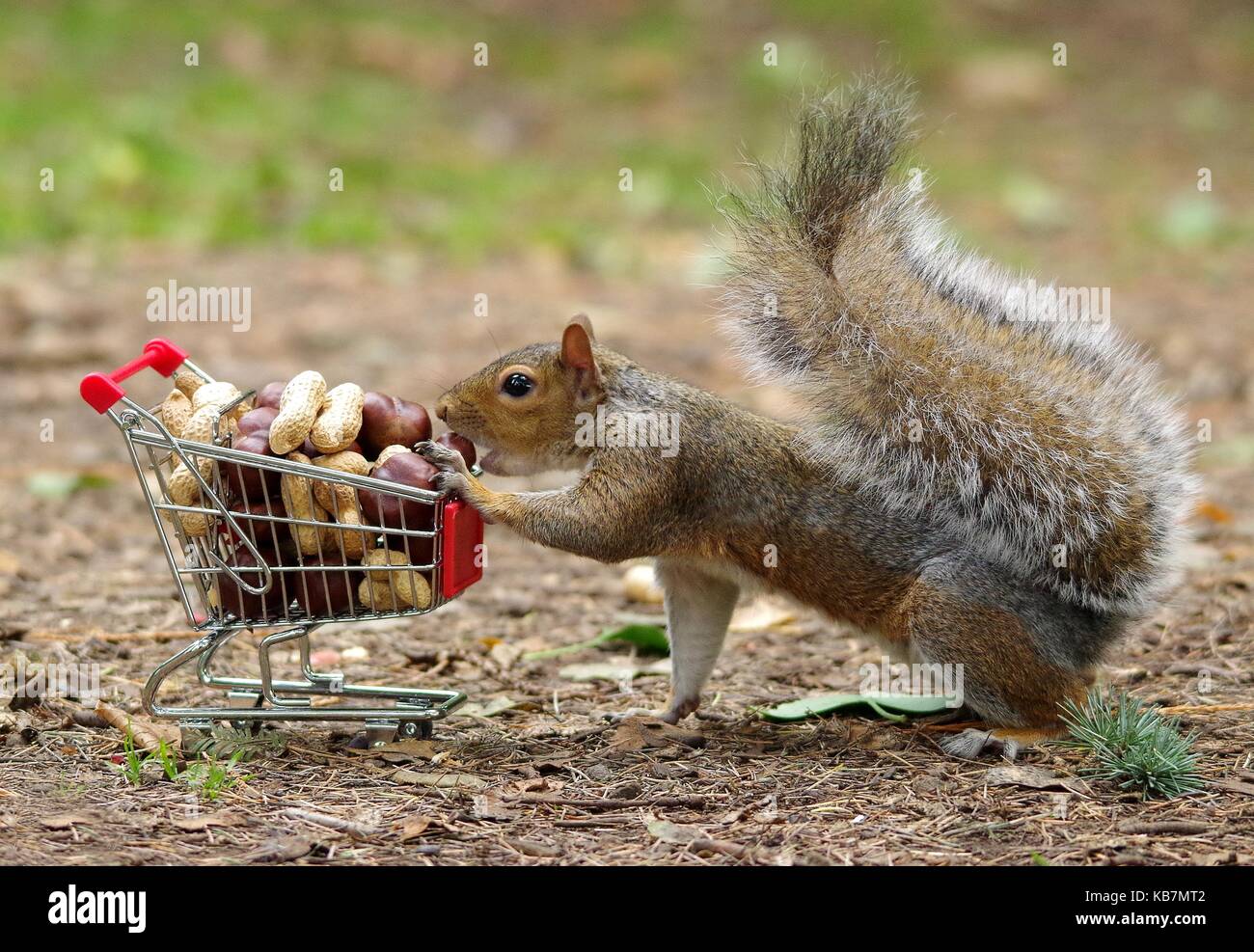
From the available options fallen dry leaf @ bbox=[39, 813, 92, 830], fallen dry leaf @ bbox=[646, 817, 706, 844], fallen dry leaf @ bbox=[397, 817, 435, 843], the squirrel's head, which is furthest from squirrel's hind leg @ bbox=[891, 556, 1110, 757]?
fallen dry leaf @ bbox=[39, 813, 92, 830]

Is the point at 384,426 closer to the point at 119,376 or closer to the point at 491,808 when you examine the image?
the point at 119,376

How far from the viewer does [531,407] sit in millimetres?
3328

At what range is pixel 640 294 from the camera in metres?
8.20

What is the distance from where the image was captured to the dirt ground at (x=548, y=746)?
254 cm

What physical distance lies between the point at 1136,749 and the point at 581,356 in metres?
1.42

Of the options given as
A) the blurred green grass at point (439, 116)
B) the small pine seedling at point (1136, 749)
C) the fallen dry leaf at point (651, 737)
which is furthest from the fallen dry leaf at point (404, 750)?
the blurred green grass at point (439, 116)

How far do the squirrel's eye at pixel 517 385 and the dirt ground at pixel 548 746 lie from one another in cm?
74

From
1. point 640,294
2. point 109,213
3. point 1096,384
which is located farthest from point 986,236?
point 1096,384

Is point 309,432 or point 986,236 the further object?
point 986,236

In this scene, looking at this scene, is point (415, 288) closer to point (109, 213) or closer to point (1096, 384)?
point (109, 213)

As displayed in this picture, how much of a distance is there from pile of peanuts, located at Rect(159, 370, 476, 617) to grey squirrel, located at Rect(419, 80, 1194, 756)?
160mm

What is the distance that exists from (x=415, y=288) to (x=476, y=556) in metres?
5.20

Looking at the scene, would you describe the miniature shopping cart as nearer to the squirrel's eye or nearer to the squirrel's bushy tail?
the squirrel's eye

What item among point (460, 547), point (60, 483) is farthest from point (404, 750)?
point (60, 483)
